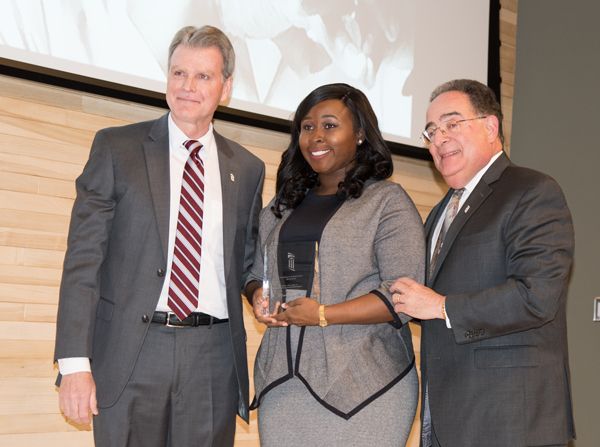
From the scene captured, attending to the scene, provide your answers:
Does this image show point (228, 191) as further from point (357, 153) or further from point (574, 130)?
point (574, 130)

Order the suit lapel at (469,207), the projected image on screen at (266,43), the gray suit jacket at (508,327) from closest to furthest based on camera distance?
the gray suit jacket at (508,327) < the suit lapel at (469,207) < the projected image on screen at (266,43)

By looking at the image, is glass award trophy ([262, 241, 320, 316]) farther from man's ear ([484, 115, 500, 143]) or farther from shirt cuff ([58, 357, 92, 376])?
man's ear ([484, 115, 500, 143])

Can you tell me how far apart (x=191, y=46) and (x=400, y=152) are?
77.6 inches

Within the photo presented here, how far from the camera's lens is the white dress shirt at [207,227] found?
204 cm

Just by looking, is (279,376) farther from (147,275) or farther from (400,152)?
(400,152)

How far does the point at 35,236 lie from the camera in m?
2.75

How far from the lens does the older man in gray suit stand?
1880mm

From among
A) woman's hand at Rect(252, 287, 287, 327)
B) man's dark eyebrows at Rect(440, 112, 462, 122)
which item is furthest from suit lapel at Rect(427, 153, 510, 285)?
woman's hand at Rect(252, 287, 287, 327)

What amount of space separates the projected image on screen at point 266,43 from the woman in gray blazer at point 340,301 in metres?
1.25

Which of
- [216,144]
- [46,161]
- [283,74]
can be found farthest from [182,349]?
Answer: [283,74]

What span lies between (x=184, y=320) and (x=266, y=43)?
196 cm

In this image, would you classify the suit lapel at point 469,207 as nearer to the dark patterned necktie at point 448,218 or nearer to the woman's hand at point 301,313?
the dark patterned necktie at point 448,218

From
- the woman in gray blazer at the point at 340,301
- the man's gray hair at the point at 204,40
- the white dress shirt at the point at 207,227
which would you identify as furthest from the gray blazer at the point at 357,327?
the man's gray hair at the point at 204,40

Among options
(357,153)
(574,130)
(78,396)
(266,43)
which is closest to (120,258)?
(78,396)
